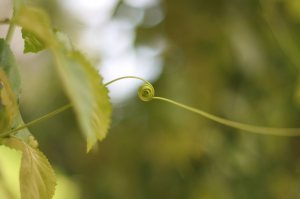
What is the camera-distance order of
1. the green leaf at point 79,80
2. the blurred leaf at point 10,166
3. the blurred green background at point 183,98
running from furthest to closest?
the blurred green background at point 183,98 → the blurred leaf at point 10,166 → the green leaf at point 79,80

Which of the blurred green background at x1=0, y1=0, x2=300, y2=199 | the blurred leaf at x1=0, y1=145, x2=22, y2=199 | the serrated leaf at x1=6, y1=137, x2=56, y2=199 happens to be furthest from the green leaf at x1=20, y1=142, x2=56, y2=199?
the blurred green background at x1=0, y1=0, x2=300, y2=199

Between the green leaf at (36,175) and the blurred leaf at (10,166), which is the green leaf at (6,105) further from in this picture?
the blurred leaf at (10,166)

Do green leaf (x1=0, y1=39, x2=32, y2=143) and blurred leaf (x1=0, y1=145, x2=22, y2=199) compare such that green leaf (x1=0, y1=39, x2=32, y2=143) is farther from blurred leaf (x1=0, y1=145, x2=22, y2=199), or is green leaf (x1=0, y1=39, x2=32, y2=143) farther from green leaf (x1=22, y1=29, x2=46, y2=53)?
blurred leaf (x1=0, y1=145, x2=22, y2=199)

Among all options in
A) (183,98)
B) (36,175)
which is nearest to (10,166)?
(36,175)

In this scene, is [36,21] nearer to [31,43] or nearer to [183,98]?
[31,43]

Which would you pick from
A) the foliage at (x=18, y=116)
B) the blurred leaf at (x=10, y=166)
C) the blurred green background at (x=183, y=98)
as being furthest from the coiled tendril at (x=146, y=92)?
the blurred green background at (x=183, y=98)

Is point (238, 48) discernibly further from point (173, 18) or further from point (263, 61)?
point (173, 18)
